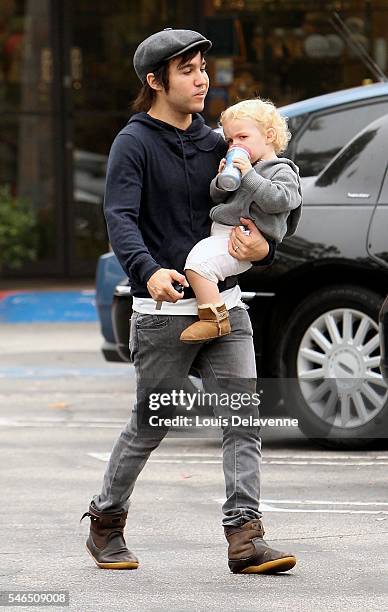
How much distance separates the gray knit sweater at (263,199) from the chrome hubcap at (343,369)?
102 inches

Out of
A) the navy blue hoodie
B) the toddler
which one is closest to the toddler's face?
the toddler

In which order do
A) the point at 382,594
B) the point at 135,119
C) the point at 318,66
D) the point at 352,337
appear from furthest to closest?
the point at 318,66 → the point at 352,337 → the point at 135,119 → the point at 382,594

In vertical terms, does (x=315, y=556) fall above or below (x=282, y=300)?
below

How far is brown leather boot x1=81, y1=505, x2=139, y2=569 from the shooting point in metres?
5.70

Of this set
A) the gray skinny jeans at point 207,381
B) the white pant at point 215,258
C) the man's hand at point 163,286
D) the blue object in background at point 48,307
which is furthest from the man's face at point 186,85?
the blue object in background at point 48,307

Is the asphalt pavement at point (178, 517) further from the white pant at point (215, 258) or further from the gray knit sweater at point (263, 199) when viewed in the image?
the gray knit sweater at point (263, 199)

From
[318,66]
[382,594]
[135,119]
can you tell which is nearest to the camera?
[382,594]

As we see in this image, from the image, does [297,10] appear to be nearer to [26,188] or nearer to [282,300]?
[26,188]

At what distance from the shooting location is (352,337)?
8.20m

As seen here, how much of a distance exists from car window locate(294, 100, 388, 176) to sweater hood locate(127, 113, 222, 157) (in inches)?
135

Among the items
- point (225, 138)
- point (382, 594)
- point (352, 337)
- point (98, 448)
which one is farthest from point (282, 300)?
point (382, 594)

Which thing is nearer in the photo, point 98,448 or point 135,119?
point 135,119

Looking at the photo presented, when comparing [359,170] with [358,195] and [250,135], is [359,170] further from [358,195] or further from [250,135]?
[250,135]

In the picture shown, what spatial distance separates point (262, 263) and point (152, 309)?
0.41m
